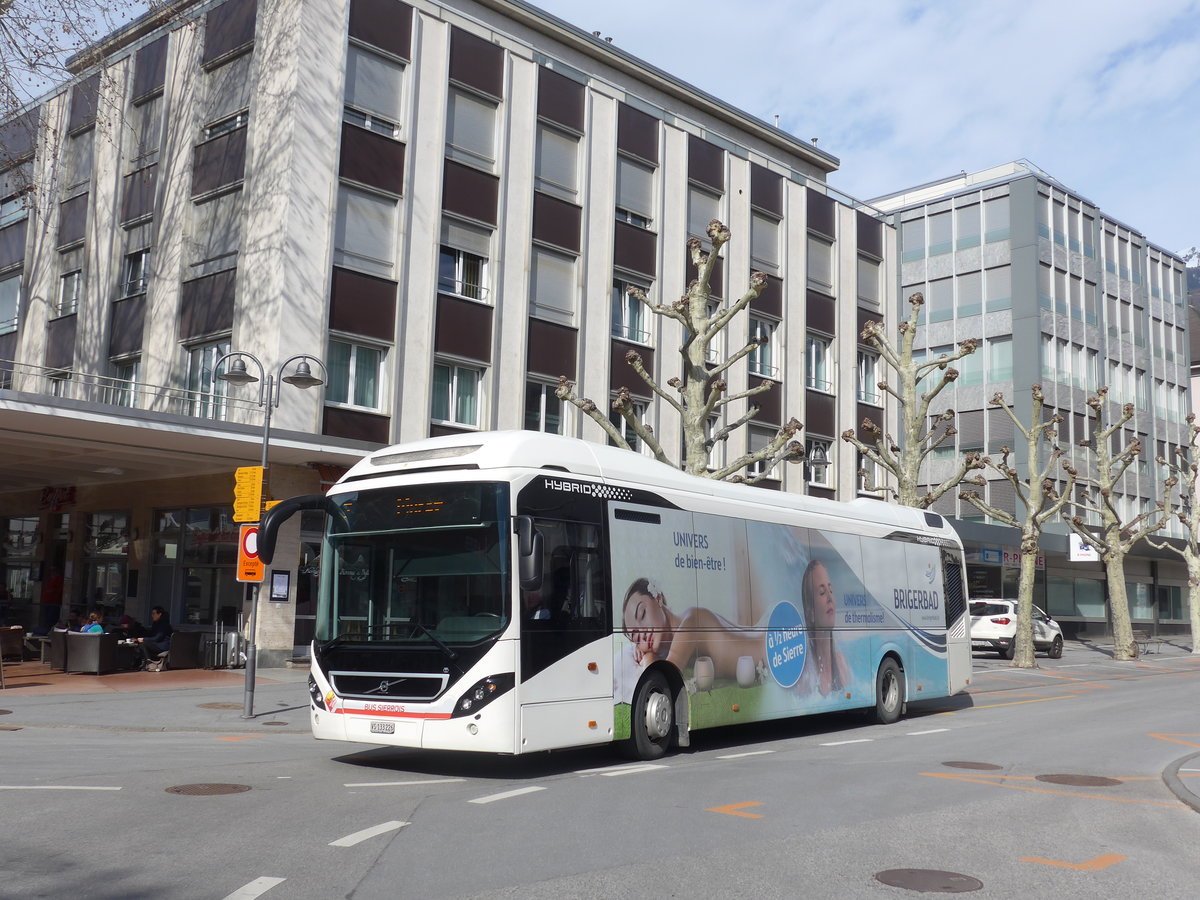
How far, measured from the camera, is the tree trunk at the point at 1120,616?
126 feet

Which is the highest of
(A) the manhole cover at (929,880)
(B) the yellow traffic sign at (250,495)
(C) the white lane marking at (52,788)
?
(B) the yellow traffic sign at (250,495)

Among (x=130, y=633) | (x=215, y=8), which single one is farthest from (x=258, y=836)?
(x=215, y=8)

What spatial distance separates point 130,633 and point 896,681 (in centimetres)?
1466

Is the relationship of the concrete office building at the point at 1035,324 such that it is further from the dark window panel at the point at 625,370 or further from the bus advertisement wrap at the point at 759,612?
the bus advertisement wrap at the point at 759,612

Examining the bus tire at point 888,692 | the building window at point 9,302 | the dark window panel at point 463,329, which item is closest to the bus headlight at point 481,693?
the bus tire at point 888,692

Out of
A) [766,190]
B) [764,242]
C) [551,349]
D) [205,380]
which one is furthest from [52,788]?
[766,190]

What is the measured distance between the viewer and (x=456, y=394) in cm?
2617

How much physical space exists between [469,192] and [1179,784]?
20.3 meters

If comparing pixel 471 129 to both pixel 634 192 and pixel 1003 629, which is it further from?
pixel 1003 629

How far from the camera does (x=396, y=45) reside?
→ 84.9ft

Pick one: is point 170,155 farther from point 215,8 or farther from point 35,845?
point 35,845

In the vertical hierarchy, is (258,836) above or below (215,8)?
below

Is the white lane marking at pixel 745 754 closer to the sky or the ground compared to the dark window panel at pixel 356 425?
closer to the ground

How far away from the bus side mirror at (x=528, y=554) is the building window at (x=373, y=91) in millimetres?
17151
